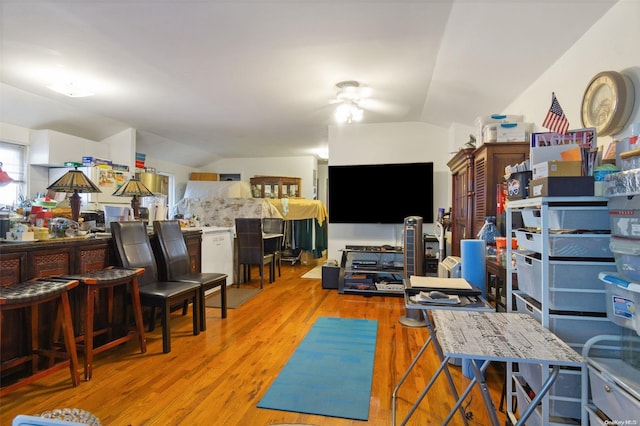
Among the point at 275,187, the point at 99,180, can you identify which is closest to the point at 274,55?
the point at 99,180

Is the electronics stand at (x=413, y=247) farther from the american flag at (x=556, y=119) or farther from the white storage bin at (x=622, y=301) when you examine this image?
the white storage bin at (x=622, y=301)

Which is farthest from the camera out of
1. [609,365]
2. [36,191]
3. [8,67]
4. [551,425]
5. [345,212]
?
[345,212]

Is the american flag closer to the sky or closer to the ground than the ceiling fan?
closer to the ground

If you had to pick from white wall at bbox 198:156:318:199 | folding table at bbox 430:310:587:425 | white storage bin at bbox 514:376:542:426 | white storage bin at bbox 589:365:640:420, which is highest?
white wall at bbox 198:156:318:199

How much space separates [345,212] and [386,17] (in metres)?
2.95

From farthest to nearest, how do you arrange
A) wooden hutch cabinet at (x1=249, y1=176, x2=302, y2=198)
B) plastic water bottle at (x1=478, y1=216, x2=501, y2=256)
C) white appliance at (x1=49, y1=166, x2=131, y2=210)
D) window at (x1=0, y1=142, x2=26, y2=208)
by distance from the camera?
1. wooden hutch cabinet at (x1=249, y1=176, x2=302, y2=198)
2. white appliance at (x1=49, y1=166, x2=131, y2=210)
3. window at (x1=0, y1=142, x2=26, y2=208)
4. plastic water bottle at (x1=478, y1=216, x2=501, y2=256)

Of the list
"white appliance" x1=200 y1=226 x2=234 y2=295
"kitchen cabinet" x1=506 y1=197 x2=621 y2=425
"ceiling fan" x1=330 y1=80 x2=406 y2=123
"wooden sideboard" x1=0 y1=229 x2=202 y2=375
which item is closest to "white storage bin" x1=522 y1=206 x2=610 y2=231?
"kitchen cabinet" x1=506 y1=197 x2=621 y2=425

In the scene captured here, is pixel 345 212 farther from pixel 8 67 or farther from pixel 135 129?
pixel 8 67

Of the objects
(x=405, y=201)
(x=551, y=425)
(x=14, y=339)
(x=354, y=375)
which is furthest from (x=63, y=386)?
(x=405, y=201)

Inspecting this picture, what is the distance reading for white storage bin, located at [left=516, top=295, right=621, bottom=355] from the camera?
1.28 metres

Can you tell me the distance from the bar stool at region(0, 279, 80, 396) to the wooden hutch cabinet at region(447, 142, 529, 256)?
296cm

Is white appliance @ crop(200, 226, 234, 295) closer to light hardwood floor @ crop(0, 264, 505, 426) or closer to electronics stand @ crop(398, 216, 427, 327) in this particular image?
light hardwood floor @ crop(0, 264, 505, 426)

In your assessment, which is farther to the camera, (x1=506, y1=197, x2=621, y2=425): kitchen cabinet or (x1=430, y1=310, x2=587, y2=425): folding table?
(x1=506, y1=197, x2=621, y2=425): kitchen cabinet

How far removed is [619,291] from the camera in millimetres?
1175
